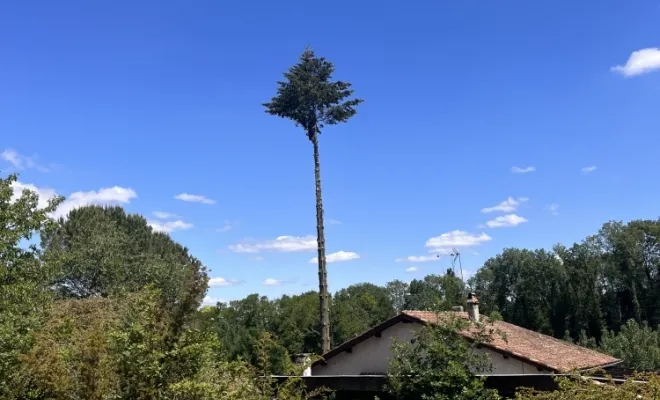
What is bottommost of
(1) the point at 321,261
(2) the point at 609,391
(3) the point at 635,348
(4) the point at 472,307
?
(3) the point at 635,348

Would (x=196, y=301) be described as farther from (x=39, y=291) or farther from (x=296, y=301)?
(x=296, y=301)

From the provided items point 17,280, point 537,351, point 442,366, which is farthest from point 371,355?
point 17,280

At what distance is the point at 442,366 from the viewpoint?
11.3 metres

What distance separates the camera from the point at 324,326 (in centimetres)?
2303

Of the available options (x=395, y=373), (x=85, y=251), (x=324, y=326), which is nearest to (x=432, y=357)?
(x=395, y=373)

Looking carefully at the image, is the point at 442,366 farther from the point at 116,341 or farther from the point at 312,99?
the point at 312,99

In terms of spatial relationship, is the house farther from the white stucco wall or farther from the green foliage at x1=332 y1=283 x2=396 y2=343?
the green foliage at x1=332 y1=283 x2=396 y2=343

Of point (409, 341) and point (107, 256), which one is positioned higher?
point (107, 256)

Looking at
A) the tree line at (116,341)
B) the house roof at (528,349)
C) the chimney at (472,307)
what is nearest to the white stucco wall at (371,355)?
the house roof at (528,349)

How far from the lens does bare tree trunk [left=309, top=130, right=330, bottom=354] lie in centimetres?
2290

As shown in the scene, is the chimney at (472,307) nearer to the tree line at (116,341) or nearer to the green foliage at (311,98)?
the tree line at (116,341)

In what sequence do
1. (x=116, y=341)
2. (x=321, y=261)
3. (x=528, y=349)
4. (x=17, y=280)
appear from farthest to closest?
1. (x=321, y=261)
2. (x=528, y=349)
3. (x=17, y=280)
4. (x=116, y=341)

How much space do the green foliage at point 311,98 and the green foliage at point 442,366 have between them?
16630 mm

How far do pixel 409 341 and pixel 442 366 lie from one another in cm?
521
